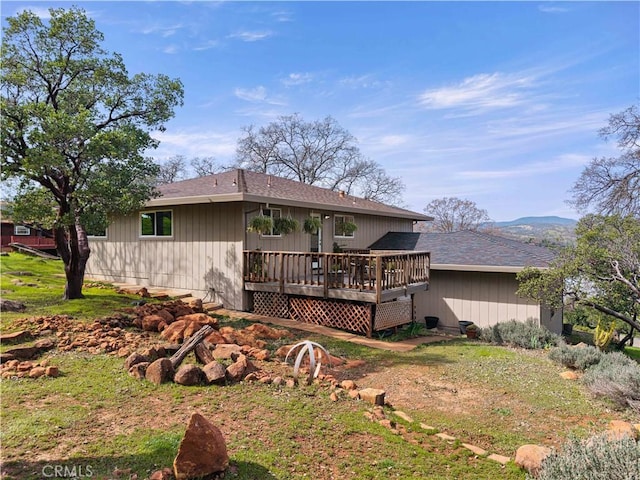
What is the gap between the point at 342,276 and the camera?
9.42 metres

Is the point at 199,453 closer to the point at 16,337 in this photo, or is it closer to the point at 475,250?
the point at 16,337

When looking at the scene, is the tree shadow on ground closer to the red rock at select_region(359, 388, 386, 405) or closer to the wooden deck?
the red rock at select_region(359, 388, 386, 405)

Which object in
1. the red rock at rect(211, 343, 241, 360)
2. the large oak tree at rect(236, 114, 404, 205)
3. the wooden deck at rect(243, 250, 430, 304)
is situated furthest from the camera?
the large oak tree at rect(236, 114, 404, 205)

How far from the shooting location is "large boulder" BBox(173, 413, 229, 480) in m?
2.76

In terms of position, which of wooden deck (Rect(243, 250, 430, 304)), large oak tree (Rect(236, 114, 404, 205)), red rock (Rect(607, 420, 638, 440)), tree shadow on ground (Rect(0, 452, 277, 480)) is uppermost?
large oak tree (Rect(236, 114, 404, 205))

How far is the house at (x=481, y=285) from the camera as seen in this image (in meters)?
10.8

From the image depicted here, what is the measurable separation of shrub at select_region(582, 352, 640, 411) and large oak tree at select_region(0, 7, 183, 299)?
32.2 ft

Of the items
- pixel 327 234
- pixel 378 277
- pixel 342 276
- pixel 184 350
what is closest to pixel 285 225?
pixel 342 276

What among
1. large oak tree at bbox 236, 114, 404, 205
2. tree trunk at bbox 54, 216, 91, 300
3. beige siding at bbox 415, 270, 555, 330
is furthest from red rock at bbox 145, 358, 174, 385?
large oak tree at bbox 236, 114, 404, 205

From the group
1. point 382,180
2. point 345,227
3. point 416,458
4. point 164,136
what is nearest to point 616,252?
point 416,458

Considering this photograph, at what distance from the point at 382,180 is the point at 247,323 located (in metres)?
28.6

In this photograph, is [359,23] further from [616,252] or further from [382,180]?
[382,180]

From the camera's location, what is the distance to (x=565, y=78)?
13680 mm

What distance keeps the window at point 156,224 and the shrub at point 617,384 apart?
10.9 metres
